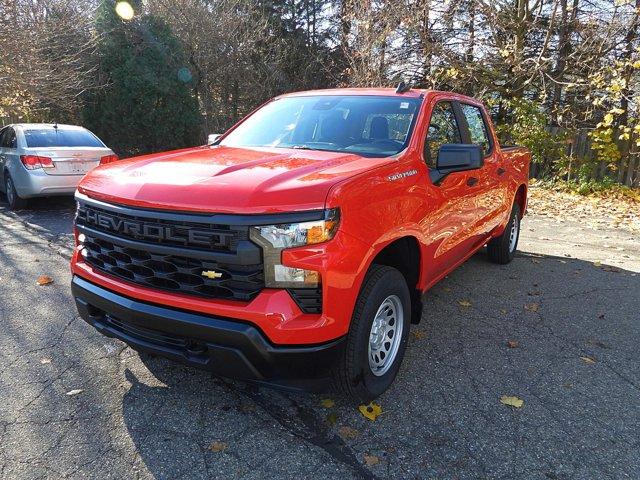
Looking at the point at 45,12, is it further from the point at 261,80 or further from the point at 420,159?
the point at 420,159

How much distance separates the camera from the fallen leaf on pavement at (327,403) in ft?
9.51

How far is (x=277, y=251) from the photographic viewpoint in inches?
89.4

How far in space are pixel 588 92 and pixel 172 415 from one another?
1205 cm

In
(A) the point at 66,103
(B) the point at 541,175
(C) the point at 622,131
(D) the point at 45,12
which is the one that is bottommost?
(B) the point at 541,175

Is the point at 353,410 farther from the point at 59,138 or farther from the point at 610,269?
the point at 59,138

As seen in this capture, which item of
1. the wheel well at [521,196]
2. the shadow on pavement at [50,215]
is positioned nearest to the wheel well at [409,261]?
the wheel well at [521,196]

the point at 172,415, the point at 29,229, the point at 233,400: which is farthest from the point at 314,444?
the point at 29,229

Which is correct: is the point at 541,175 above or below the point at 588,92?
below

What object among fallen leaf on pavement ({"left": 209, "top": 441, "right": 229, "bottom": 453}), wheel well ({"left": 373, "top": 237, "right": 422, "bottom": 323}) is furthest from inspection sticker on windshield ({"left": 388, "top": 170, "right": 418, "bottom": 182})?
fallen leaf on pavement ({"left": 209, "top": 441, "right": 229, "bottom": 453})

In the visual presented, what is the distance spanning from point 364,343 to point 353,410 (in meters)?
0.48

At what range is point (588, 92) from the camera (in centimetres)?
1141

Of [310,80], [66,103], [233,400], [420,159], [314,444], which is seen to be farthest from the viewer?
[310,80]

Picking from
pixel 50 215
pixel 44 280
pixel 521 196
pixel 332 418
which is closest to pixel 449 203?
pixel 332 418

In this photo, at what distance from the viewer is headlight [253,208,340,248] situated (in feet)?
7.44
